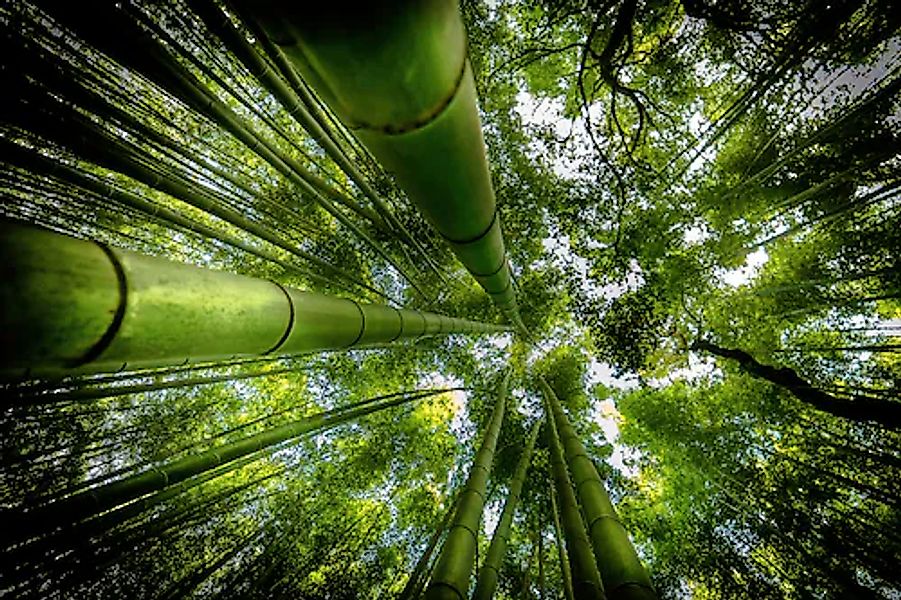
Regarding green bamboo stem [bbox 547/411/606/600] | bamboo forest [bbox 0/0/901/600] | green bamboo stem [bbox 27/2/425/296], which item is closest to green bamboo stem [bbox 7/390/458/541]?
bamboo forest [bbox 0/0/901/600]

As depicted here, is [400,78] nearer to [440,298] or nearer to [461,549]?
[461,549]

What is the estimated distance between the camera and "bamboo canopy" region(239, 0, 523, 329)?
1.88ft

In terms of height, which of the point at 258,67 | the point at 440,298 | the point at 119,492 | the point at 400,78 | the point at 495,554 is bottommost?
the point at 119,492

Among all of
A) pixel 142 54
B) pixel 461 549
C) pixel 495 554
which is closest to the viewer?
pixel 142 54

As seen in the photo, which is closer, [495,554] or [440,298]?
[495,554]

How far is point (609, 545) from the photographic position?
196cm

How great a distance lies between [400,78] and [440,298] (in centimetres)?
750

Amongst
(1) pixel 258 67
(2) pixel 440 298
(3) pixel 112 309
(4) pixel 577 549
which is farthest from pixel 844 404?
(2) pixel 440 298

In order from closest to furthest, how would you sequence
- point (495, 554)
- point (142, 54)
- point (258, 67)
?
1. point (142, 54)
2. point (258, 67)
3. point (495, 554)

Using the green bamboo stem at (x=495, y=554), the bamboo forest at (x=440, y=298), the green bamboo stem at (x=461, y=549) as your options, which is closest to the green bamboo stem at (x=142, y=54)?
the bamboo forest at (x=440, y=298)

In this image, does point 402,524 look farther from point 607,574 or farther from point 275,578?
point 607,574

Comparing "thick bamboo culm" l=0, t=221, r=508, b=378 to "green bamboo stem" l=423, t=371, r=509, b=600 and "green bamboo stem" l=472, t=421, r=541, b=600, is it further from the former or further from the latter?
"green bamboo stem" l=472, t=421, r=541, b=600

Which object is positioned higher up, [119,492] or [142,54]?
[142,54]

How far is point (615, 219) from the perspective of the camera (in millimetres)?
6469
